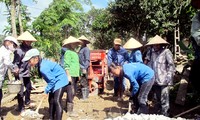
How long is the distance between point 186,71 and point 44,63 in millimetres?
4277

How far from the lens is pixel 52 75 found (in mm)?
5234

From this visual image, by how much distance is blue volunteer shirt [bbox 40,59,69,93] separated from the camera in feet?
16.8

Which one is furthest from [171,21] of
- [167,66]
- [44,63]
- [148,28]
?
[44,63]

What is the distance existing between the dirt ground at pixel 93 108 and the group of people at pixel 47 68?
11.3 inches

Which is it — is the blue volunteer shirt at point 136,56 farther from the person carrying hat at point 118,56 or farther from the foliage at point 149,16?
the foliage at point 149,16

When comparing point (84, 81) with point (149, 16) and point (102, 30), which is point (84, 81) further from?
point (102, 30)

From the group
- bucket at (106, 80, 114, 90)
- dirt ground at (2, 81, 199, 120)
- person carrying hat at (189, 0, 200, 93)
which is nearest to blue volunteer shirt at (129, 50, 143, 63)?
dirt ground at (2, 81, 199, 120)

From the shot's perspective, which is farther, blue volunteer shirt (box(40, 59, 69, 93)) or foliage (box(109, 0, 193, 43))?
foliage (box(109, 0, 193, 43))

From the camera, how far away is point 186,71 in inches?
311

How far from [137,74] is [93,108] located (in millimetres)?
2334

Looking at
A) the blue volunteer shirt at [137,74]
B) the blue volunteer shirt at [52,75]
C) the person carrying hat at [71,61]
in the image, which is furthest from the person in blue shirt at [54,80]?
the person carrying hat at [71,61]

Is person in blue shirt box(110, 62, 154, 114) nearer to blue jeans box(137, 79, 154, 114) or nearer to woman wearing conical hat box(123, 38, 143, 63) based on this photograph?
blue jeans box(137, 79, 154, 114)

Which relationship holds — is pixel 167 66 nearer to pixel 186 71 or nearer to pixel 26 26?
pixel 186 71

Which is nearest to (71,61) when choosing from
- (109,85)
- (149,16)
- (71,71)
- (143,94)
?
(71,71)
